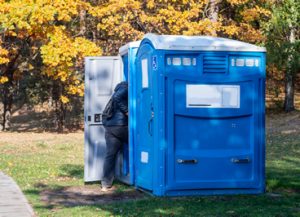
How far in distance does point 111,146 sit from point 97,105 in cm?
84

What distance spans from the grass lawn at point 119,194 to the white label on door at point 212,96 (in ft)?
4.53

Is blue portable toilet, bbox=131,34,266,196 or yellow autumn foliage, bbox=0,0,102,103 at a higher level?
yellow autumn foliage, bbox=0,0,102,103

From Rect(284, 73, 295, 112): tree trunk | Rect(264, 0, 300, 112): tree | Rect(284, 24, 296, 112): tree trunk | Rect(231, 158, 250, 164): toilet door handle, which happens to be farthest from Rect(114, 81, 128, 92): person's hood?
Rect(284, 73, 295, 112): tree trunk

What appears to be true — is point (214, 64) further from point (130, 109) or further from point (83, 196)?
point (83, 196)

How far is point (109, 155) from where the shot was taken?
11828 millimetres

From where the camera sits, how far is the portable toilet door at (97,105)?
39.9ft

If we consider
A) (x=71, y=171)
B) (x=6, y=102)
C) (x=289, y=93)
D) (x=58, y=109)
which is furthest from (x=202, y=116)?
(x=289, y=93)

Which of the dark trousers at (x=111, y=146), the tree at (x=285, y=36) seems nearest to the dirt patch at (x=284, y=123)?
the tree at (x=285, y=36)

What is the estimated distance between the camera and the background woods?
86.3ft

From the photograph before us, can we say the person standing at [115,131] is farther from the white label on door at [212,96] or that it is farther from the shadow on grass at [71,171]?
the shadow on grass at [71,171]

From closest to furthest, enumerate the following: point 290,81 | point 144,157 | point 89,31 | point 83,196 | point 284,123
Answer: point 144,157 → point 83,196 → point 89,31 → point 284,123 → point 290,81

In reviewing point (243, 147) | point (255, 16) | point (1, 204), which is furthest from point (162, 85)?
point (255, 16)

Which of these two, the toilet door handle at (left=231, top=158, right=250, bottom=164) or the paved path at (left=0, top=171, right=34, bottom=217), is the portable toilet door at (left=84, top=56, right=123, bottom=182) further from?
the toilet door handle at (left=231, top=158, right=250, bottom=164)

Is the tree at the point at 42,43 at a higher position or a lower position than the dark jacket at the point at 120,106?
higher
